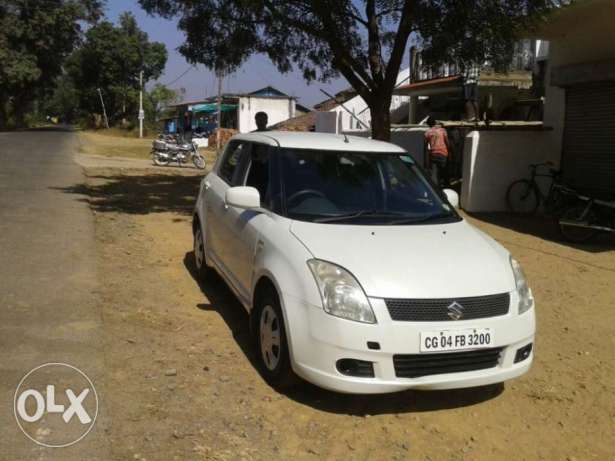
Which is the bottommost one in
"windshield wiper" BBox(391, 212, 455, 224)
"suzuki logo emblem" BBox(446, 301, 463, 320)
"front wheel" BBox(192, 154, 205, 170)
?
"front wheel" BBox(192, 154, 205, 170)

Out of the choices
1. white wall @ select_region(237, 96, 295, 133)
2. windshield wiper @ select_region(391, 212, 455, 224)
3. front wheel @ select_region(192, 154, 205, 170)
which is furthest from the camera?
white wall @ select_region(237, 96, 295, 133)

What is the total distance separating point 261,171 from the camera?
5.18 meters

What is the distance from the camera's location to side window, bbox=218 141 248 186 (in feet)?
19.3

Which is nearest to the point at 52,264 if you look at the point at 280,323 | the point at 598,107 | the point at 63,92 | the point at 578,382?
the point at 280,323

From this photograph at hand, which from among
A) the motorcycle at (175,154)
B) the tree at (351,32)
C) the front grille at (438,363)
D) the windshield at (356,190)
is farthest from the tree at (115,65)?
the front grille at (438,363)

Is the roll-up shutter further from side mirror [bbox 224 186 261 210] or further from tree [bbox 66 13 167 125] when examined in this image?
tree [bbox 66 13 167 125]

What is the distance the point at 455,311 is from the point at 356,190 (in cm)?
149

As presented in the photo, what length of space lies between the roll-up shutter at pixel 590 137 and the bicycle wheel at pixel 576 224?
4.30 ft

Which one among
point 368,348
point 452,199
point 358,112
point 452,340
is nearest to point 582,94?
point 452,199

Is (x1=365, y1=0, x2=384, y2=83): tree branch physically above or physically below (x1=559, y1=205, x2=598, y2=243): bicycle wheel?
above

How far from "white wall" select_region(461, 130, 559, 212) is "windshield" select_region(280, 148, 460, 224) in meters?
6.80

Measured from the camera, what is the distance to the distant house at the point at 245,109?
162 feet

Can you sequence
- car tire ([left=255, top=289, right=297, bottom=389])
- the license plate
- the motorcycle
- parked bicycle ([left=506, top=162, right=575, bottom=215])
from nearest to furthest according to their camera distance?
the license plate → car tire ([left=255, top=289, right=297, bottom=389]) → parked bicycle ([left=506, top=162, right=575, bottom=215]) → the motorcycle

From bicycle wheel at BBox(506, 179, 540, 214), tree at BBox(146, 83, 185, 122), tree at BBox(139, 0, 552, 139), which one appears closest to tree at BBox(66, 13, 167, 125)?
tree at BBox(146, 83, 185, 122)
